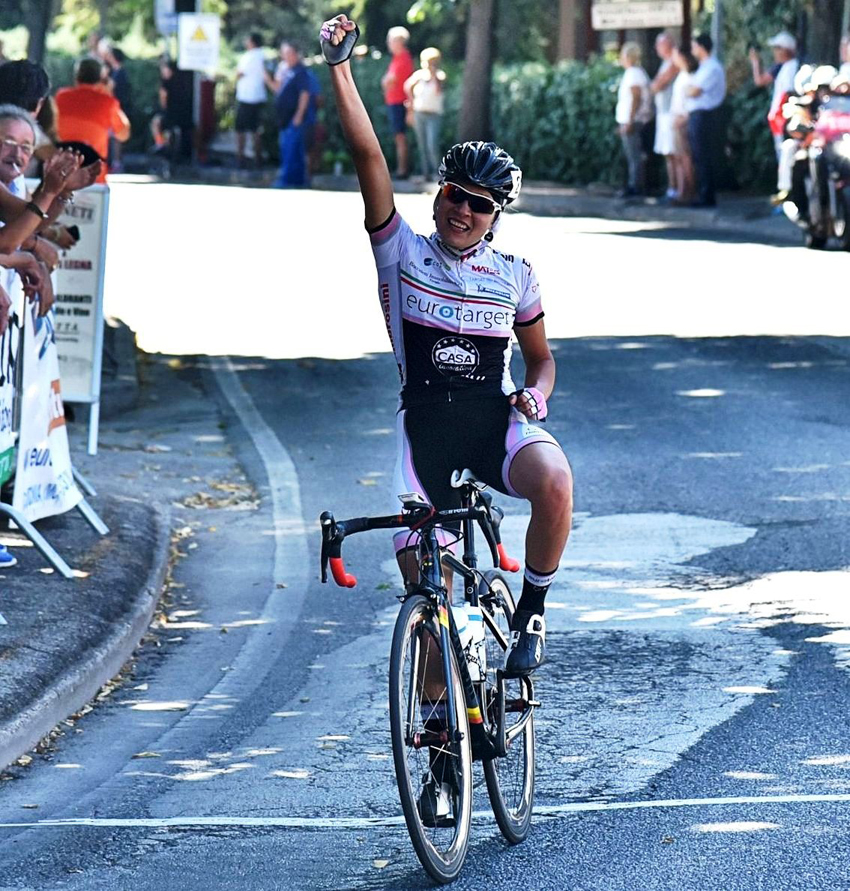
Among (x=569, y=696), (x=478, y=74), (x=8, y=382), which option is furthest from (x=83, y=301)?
(x=478, y=74)

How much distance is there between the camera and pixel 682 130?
27328 mm

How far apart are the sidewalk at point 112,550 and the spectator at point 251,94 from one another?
2412 cm

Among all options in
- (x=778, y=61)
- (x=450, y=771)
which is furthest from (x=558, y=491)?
(x=778, y=61)

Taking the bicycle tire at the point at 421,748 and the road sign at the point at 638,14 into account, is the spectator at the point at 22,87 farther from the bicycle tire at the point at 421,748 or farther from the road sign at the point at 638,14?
the road sign at the point at 638,14

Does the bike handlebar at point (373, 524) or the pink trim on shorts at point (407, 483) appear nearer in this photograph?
the bike handlebar at point (373, 524)

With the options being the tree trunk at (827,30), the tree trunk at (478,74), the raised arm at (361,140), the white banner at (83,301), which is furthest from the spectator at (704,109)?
the raised arm at (361,140)

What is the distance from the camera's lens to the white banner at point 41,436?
9219 millimetres

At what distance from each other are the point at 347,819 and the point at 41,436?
12.7 ft

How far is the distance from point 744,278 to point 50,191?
12041mm

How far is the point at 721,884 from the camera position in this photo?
5293 millimetres

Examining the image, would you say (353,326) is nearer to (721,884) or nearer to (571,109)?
(721,884)

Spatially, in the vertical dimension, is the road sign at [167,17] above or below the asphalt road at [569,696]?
above

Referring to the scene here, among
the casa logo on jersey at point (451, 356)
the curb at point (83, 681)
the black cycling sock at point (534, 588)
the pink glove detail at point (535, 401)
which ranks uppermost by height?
the casa logo on jersey at point (451, 356)

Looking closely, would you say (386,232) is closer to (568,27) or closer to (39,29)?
(568,27)
